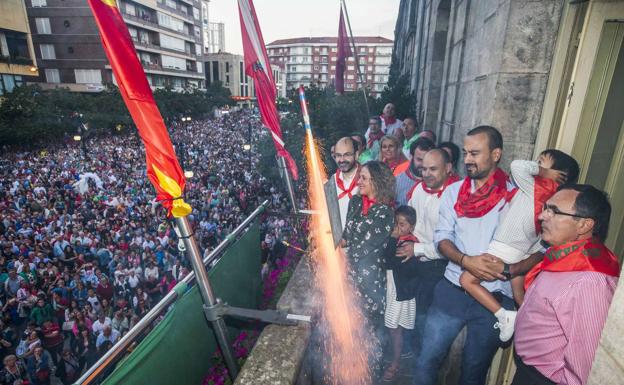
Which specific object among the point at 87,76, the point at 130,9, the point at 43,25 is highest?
the point at 130,9

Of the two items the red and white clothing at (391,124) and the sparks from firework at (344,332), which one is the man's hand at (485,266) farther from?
the red and white clothing at (391,124)

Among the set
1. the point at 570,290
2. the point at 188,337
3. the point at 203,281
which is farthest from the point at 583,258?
the point at 188,337

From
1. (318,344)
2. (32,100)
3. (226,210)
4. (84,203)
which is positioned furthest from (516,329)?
(32,100)

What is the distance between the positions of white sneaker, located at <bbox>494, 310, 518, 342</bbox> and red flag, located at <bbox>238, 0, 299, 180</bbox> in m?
3.67

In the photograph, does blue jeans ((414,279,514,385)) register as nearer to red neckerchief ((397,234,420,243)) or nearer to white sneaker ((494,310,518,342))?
white sneaker ((494,310,518,342))

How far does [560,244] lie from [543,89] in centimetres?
195

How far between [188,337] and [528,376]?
9.49 ft

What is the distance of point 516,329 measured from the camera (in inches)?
93.3

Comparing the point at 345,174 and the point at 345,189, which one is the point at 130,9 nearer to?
the point at 345,174

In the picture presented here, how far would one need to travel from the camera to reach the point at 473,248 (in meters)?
2.83

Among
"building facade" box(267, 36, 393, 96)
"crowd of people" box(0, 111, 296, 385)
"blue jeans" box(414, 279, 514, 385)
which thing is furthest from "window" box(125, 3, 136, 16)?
"building facade" box(267, 36, 393, 96)

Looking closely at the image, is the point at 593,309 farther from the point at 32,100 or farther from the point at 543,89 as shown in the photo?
the point at 32,100

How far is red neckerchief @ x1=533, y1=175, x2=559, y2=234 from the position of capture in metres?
2.41

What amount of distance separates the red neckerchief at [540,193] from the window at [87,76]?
2160 inches
